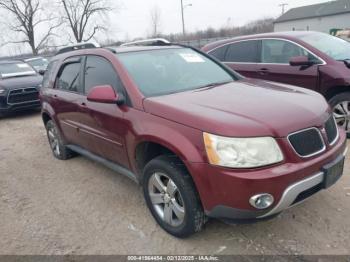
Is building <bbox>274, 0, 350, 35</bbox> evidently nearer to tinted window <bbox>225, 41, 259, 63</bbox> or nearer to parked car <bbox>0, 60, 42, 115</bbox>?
tinted window <bbox>225, 41, 259, 63</bbox>

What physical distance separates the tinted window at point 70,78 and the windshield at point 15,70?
6036mm

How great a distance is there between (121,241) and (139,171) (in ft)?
2.27

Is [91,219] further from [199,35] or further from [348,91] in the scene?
[199,35]

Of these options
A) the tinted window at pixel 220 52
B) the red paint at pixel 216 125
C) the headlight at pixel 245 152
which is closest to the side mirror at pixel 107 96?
the red paint at pixel 216 125

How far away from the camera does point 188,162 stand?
2639mm

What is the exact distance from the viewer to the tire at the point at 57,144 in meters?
5.25

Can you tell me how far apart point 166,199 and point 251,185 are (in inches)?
36.4

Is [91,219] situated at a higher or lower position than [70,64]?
lower

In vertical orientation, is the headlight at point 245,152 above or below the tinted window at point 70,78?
below

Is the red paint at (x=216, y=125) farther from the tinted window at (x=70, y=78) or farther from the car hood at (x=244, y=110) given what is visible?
the tinted window at (x=70, y=78)

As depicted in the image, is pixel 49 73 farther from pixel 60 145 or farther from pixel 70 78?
pixel 60 145

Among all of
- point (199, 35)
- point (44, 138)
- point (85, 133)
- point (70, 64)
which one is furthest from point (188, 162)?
point (199, 35)

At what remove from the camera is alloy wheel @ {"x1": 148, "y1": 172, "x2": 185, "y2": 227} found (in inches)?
116

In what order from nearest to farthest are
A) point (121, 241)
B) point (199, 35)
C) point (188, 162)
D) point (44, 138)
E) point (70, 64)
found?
point (188, 162) < point (121, 241) < point (70, 64) < point (44, 138) < point (199, 35)
